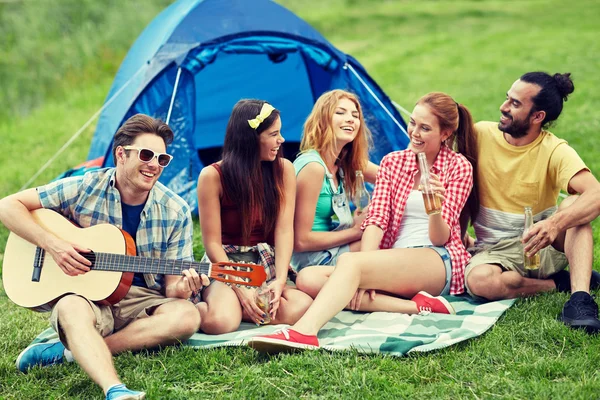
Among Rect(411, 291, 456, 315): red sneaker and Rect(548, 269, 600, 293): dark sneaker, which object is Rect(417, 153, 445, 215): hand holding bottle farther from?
Rect(548, 269, 600, 293): dark sneaker

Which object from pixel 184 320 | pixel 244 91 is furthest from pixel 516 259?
pixel 244 91

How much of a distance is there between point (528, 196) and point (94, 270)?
2.08m

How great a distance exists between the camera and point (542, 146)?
150 inches

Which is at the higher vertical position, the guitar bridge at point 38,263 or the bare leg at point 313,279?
the guitar bridge at point 38,263

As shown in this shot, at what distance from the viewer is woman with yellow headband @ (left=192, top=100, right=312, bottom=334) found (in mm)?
3621

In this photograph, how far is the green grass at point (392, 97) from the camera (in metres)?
2.95

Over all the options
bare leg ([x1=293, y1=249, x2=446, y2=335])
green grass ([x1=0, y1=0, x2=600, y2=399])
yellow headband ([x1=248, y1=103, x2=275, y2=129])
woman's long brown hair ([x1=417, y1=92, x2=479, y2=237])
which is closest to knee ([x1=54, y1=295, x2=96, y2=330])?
green grass ([x1=0, y1=0, x2=600, y2=399])

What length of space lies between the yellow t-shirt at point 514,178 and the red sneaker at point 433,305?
1.64 feet

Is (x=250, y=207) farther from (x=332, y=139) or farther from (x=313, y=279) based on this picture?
(x=332, y=139)

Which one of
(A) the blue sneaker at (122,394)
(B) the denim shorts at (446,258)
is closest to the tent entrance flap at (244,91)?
(B) the denim shorts at (446,258)

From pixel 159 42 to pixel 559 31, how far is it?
8675mm

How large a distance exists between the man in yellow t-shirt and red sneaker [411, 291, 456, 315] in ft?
0.63

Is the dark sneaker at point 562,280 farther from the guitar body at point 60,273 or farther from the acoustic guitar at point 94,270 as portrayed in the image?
the guitar body at point 60,273

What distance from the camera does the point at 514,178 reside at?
12.6 feet
